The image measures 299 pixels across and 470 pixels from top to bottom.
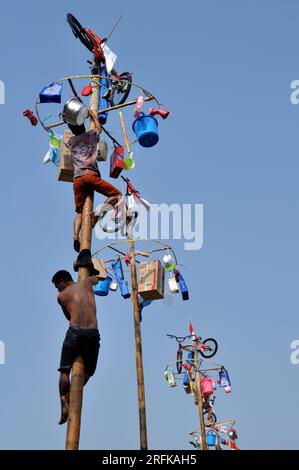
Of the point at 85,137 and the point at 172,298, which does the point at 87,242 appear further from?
the point at 172,298

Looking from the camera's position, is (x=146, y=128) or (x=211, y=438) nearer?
(x=146, y=128)

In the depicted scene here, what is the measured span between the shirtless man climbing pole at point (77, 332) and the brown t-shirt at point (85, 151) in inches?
64.1

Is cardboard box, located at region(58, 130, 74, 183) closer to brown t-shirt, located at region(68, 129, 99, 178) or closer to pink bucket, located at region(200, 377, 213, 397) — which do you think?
brown t-shirt, located at region(68, 129, 99, 178)

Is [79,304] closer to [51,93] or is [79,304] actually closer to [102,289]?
[51,93]

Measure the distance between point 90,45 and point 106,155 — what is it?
6.97ft

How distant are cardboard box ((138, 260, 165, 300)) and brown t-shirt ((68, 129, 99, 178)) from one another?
18.2ft

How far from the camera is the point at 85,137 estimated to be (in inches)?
268

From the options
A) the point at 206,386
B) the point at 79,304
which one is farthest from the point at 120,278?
the point at 206,386

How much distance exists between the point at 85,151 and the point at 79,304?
6.99ft

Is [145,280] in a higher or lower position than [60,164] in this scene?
higher

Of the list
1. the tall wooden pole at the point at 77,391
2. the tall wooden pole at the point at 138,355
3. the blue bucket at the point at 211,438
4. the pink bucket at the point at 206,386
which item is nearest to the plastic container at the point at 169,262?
the tall wooden pole at the point at 138,355

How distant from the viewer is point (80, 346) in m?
5.15
